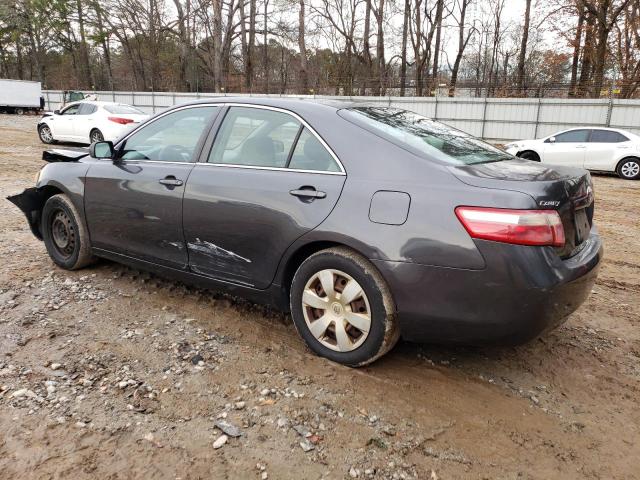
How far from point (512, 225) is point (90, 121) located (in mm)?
14245

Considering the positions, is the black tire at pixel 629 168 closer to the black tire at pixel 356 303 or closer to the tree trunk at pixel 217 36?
the black tire at pixel 356 303

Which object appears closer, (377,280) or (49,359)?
(377,280)

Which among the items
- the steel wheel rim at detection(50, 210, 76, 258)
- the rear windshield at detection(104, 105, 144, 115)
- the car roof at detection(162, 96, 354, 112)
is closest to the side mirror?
the steel wheel rim at detection(50, 210, 76, 258)

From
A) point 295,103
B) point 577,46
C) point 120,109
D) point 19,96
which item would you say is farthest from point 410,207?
point 19,96

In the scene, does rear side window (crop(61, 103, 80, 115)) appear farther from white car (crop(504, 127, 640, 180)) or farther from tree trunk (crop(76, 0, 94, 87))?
tree trunk (crop(76, 0, 94, 87))

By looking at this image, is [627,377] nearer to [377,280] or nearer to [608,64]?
[377,280]

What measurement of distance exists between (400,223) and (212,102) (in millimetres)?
1786

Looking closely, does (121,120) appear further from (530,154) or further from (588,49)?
(588,49)

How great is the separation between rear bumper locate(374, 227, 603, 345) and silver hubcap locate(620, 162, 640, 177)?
1213cm

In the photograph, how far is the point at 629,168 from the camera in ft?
42.5

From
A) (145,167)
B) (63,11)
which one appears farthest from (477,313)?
(63,11)

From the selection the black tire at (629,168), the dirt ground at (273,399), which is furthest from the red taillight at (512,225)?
the black tire at (629,168)

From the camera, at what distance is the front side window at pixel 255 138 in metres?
3.20

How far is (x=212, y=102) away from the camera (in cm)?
363
